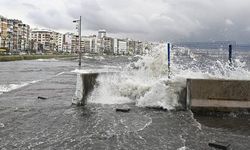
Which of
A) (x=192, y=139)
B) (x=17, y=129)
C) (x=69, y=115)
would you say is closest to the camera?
(x=192, y=139)

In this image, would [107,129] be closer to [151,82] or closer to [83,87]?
[83,87]

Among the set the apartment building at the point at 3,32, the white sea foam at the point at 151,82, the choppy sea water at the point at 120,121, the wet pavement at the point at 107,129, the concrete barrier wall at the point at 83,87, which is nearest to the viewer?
the wet pavement at the point at 107,129

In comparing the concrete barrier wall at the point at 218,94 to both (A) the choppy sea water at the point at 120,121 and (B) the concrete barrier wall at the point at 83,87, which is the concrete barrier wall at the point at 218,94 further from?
(B) the concrete barrier wall at the point at 83,87

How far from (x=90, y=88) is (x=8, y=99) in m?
4.66

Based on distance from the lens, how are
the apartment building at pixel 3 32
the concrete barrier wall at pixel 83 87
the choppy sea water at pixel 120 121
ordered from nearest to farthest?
1. the choppy sea water at pixel 120 121
2. the concrete barrier wall at pixel 83 87
3. the apartment building at pixel 3 32

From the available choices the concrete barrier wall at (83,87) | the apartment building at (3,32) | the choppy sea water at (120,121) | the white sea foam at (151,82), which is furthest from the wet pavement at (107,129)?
the apartment building at (3,32)

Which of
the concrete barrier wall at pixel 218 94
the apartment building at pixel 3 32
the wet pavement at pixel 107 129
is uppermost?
the apartment building at pixel 3 32

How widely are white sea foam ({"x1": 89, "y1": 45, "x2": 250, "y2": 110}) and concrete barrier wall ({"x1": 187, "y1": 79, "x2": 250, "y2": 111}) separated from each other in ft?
1.75

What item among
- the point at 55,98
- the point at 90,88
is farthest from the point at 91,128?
the point at 55,98

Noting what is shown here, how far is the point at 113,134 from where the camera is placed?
32.2 feet

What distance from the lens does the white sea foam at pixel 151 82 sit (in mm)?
13953

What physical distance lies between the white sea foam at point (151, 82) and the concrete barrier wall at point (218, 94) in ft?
1.75

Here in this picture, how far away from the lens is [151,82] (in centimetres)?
1620

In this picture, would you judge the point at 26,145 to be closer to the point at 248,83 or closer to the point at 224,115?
the point at 224,115
